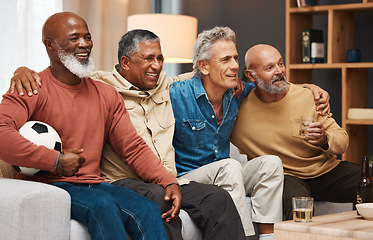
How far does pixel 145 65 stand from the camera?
256 cm

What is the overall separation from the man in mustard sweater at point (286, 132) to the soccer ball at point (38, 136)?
1.17 m

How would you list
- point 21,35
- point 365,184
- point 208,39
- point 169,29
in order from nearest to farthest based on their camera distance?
Answer: point 365,184
point 208,39
point 21,35
point 169,29

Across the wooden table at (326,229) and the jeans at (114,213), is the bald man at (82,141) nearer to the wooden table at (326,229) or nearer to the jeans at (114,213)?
the jeans at (114,213)

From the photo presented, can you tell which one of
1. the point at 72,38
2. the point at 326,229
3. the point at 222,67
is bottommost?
the point at 326,229

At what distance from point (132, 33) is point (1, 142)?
2.99ft

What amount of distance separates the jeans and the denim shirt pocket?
68 centimetres

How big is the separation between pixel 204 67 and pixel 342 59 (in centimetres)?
166

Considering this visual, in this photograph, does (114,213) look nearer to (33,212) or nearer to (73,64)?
(33,212)

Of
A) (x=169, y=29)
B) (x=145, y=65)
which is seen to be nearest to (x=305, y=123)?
(x=145, y=65)

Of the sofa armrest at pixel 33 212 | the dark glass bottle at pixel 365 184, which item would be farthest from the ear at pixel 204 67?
the sofa armrest at pixel 33 212

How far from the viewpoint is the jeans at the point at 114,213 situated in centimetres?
184

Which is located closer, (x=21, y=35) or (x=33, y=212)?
(x=33, y=212)

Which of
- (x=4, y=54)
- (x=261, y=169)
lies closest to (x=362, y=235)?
(x=261, y=169)

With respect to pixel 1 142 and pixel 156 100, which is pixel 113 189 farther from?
pixel 156 100
